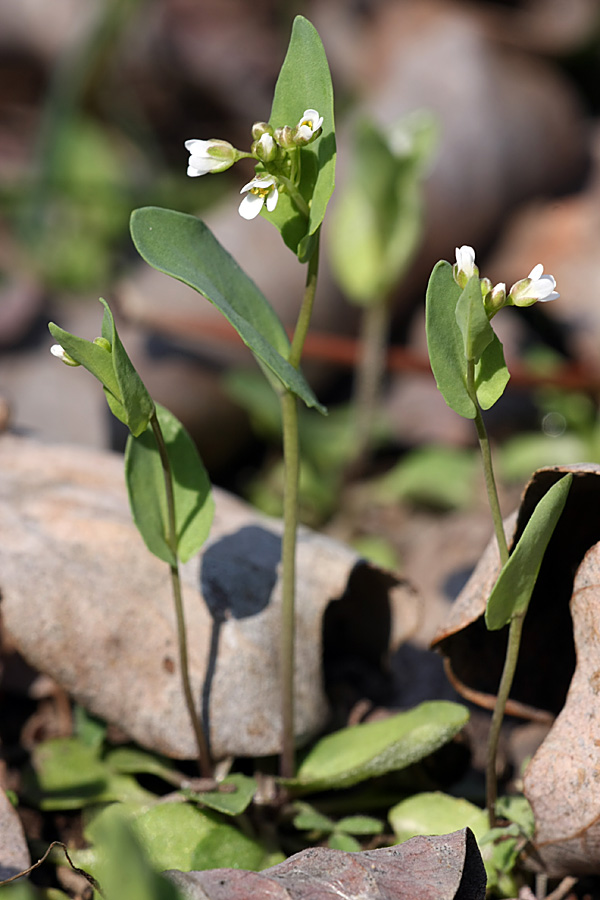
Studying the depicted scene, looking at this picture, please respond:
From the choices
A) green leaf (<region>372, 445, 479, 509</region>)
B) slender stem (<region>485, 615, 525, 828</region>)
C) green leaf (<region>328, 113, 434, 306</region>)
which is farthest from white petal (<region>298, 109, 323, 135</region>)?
green leaf (<region>372, 445, 479, 509</region>)

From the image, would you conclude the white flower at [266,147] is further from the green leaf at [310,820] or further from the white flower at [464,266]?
the green leaf at [310,820]

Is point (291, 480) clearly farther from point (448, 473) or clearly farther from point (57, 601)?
point (448, 473)

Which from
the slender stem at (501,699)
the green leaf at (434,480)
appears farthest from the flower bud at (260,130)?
the green leaf at (434,480)

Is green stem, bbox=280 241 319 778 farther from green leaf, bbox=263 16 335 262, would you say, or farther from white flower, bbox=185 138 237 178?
white flower, bbox=185 138 237 178

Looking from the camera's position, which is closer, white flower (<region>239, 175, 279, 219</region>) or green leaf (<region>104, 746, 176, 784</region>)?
white flower (<region>239, 175, 279, 219</region>)

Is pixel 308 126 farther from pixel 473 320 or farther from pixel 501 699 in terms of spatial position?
pixel 501 699

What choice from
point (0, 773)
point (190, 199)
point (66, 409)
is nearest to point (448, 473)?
point (66, 409)
